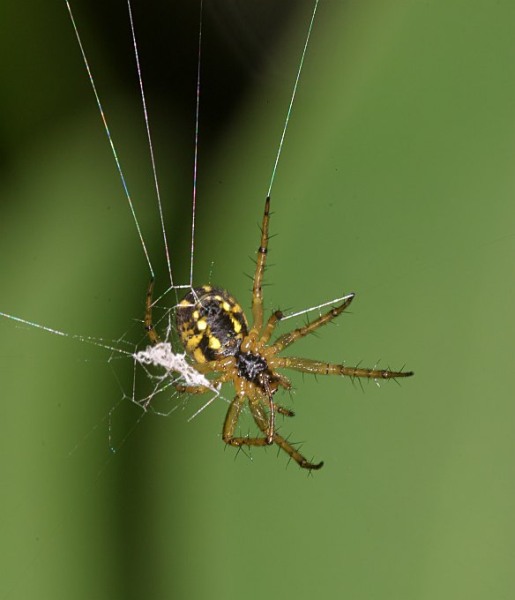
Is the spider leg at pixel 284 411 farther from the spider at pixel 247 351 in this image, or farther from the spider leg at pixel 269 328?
the spider leg at pixel 269 328

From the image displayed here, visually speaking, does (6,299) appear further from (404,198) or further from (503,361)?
(503,361)

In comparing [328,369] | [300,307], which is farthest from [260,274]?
[328,369]

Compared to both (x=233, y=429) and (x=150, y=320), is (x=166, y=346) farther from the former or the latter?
(x=233, y=429)

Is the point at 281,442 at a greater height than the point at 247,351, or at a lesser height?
lesser

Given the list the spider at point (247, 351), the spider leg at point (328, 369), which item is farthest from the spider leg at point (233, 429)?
the spider leg at point (328, 369)

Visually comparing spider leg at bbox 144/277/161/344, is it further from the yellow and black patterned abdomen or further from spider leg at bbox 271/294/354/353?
spider leg at bbox 271/294/354/353

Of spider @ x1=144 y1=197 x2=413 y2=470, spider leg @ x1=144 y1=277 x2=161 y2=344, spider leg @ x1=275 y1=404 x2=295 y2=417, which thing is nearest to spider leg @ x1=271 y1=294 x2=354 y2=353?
spider @ x1=144 y1=197 x2=413 y2=470
